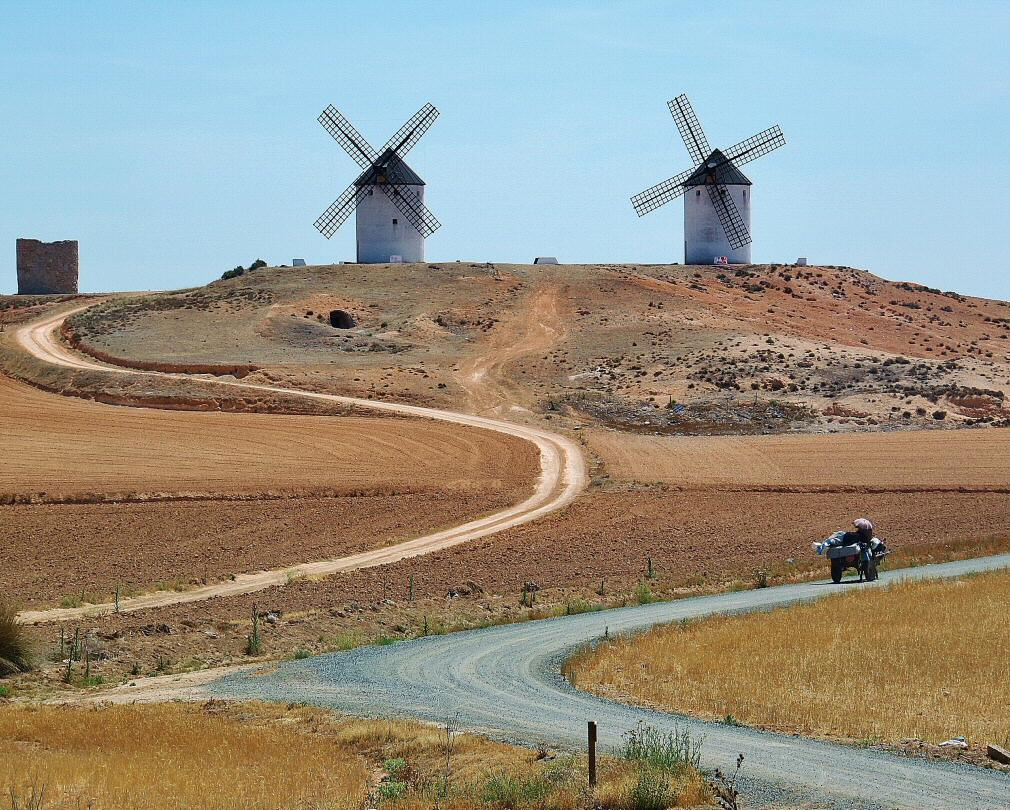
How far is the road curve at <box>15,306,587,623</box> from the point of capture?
3490cm

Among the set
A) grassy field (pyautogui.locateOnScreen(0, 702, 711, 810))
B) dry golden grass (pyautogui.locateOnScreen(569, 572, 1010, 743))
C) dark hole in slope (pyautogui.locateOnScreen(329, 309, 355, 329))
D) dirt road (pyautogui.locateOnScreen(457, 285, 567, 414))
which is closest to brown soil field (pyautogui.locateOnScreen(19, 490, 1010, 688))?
grassy field (pyautogui.locateOnScreen(0, 702, 711, 810))

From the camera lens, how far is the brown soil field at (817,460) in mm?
55000

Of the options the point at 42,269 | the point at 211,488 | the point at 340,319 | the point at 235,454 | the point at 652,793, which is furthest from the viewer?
the point at 42,269

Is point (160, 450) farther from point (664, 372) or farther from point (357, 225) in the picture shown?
point (357, 225)

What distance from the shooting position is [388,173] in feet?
326

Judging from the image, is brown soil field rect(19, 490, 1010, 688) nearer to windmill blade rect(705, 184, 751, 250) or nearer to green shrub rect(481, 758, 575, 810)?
green shrub rect(481, 758, 575, 810)

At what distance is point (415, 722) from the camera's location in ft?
68.6

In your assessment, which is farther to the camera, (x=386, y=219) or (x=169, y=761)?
(x=386, y=219)

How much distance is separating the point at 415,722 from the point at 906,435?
161 feet

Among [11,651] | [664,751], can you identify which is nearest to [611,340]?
[11,651]

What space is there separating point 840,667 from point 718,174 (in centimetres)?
8040

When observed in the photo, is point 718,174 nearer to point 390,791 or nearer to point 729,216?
point 729,216

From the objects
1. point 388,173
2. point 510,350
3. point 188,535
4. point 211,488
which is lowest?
point 188,535

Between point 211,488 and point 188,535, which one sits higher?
point 211,488
